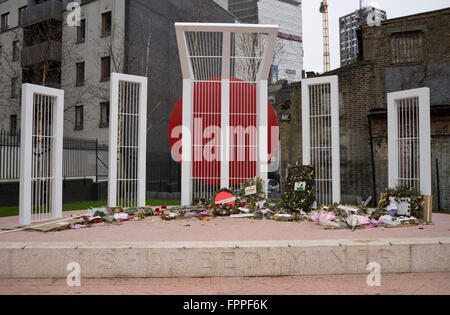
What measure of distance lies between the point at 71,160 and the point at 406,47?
18.3 metres

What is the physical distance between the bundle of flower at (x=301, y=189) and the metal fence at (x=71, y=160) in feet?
35.0

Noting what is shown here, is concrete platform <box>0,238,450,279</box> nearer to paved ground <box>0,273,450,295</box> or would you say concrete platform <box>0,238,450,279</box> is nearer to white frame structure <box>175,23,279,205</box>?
paved ground <box>0,273,450,295</box>

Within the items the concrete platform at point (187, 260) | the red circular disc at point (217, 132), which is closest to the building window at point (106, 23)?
the red circular disc at point (217, 132)

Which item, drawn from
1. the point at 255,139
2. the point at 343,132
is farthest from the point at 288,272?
the point at 343,132

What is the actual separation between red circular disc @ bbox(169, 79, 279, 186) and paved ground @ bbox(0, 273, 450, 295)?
5.85 meters

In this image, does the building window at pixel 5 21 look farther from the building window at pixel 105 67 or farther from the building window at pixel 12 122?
the building window at pixel 105 67

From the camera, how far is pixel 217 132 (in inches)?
416

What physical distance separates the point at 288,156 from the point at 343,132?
3.49 meters

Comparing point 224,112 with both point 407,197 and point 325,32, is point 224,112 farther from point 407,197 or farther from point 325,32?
point 325,32

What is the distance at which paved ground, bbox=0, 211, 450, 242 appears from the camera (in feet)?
19.4

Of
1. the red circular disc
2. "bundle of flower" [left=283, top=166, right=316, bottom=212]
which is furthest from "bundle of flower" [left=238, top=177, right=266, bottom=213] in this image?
"bundle of flower" [left=283, top=166, right=316, bottom=212]

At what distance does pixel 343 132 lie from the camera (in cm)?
1869

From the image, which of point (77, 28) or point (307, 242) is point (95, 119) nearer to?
point (77, 28)

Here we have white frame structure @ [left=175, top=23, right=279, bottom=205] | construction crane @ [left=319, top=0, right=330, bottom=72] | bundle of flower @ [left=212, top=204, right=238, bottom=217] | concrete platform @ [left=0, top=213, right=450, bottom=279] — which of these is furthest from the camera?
construction crane @ [left=319, top=0, right=330, bottom=72]
